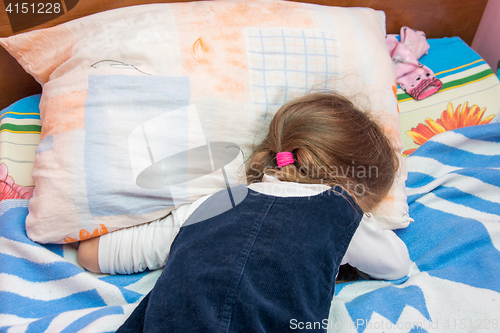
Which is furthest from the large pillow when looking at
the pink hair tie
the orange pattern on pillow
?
the pink hair tie

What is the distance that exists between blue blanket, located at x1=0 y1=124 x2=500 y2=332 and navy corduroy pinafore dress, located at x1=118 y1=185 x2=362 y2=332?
6 cm

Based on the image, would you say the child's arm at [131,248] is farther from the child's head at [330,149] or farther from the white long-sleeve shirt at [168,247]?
the child's head at [330,149]

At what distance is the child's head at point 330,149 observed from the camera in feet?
2.20

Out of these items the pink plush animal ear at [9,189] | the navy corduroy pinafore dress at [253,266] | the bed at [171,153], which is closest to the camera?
the navy corduroy pinafore dress at [253,266]

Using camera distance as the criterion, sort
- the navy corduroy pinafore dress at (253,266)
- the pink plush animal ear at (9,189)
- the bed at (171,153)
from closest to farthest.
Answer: the navy corduroy pinafore dress at (253,266), the bed at (171,153), the pink plush animal ear at (9,189)

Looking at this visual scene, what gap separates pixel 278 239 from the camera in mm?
572

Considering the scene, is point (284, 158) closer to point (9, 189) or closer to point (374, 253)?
Result: point (374, 253)

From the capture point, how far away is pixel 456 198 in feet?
2.73

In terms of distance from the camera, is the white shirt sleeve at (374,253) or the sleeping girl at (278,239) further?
the white shirt sleeve at (374,253)

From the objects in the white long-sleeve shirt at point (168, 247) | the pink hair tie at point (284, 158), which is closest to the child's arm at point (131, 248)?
the white long-sleeve shirt at point (168, 247)

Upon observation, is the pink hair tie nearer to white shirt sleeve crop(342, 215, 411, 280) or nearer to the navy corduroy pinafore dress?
the navy corduroy pinafore dress

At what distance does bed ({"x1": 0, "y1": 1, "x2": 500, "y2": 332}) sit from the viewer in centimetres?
63

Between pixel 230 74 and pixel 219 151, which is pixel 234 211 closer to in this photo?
pixel 219 151

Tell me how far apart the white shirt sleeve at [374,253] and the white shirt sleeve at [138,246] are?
1.10ft
